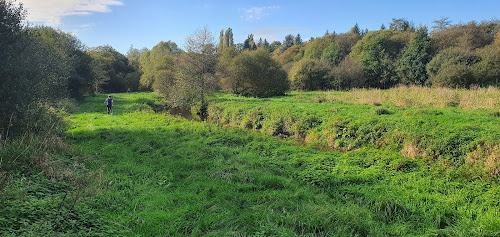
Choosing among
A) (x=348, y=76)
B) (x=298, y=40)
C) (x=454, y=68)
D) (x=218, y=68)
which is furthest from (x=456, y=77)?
(x=298, y=40)

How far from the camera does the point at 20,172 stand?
550 centimetres

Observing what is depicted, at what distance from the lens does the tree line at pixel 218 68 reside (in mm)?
8539

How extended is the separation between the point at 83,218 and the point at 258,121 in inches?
501

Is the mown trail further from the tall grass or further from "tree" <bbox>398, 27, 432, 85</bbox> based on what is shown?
"tree" <bbox>398, 27, 432, 85</bbox>

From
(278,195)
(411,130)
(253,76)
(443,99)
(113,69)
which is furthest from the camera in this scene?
(113,69)

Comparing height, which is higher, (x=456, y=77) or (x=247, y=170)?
(x=456, y=77)

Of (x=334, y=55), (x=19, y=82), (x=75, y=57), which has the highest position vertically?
(x=334, y=55)

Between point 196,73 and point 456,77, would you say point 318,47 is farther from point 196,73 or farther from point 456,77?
point 196,73

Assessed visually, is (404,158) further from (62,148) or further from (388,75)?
(388,75)

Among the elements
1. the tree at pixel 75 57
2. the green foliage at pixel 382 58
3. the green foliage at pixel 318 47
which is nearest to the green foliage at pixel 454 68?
the green foliage at pixel 382 58

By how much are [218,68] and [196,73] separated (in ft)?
7.54

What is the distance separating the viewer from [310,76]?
1460 inches

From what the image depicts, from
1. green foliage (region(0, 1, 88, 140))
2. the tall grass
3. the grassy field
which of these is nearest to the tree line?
green foliage (region(0, 1, 88, 140))

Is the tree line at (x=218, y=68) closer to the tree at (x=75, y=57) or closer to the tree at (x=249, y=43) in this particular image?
the tree at (x=75, y=57)
